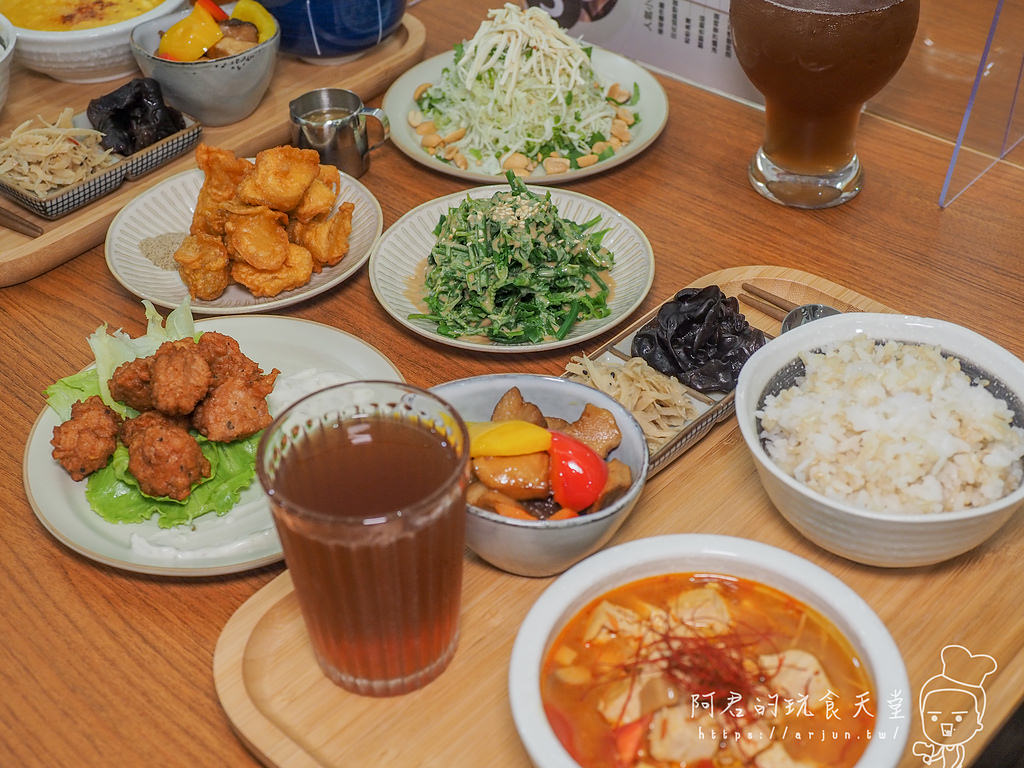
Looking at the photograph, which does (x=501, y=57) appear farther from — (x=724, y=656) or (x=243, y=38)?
(x=724, y=656)

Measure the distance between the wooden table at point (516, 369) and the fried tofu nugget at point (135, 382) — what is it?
246 mm

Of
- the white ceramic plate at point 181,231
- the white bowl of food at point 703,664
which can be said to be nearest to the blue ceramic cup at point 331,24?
the white ceramic plate at point 181,231

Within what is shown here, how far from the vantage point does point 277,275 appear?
6.97 ft

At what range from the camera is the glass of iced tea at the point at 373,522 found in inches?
46.9

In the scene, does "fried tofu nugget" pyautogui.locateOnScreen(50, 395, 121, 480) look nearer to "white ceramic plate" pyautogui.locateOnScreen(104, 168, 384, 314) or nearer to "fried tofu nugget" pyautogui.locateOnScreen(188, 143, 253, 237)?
"white ceramic plate" pyautogui.locateOnScreen(104, 168, 384, 314)

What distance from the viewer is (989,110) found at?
2359 mm

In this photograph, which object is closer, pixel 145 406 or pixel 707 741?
pixel 707 741

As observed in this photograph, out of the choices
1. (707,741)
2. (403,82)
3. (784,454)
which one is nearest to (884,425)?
(784,454)

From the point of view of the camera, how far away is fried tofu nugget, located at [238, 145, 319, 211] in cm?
211

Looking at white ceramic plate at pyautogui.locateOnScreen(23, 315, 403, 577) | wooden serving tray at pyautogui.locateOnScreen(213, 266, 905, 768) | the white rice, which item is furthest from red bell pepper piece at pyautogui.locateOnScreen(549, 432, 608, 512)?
white ceramic plate at pyautogui.locateOnScreen(23, 315, 403, 577)

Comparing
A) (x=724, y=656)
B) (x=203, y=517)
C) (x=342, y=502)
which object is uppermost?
(x=342, y=502)

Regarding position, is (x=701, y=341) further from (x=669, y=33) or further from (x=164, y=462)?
(x=669, y=33)

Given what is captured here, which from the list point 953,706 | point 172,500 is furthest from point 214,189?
point 953,706

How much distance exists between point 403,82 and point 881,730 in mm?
2147
